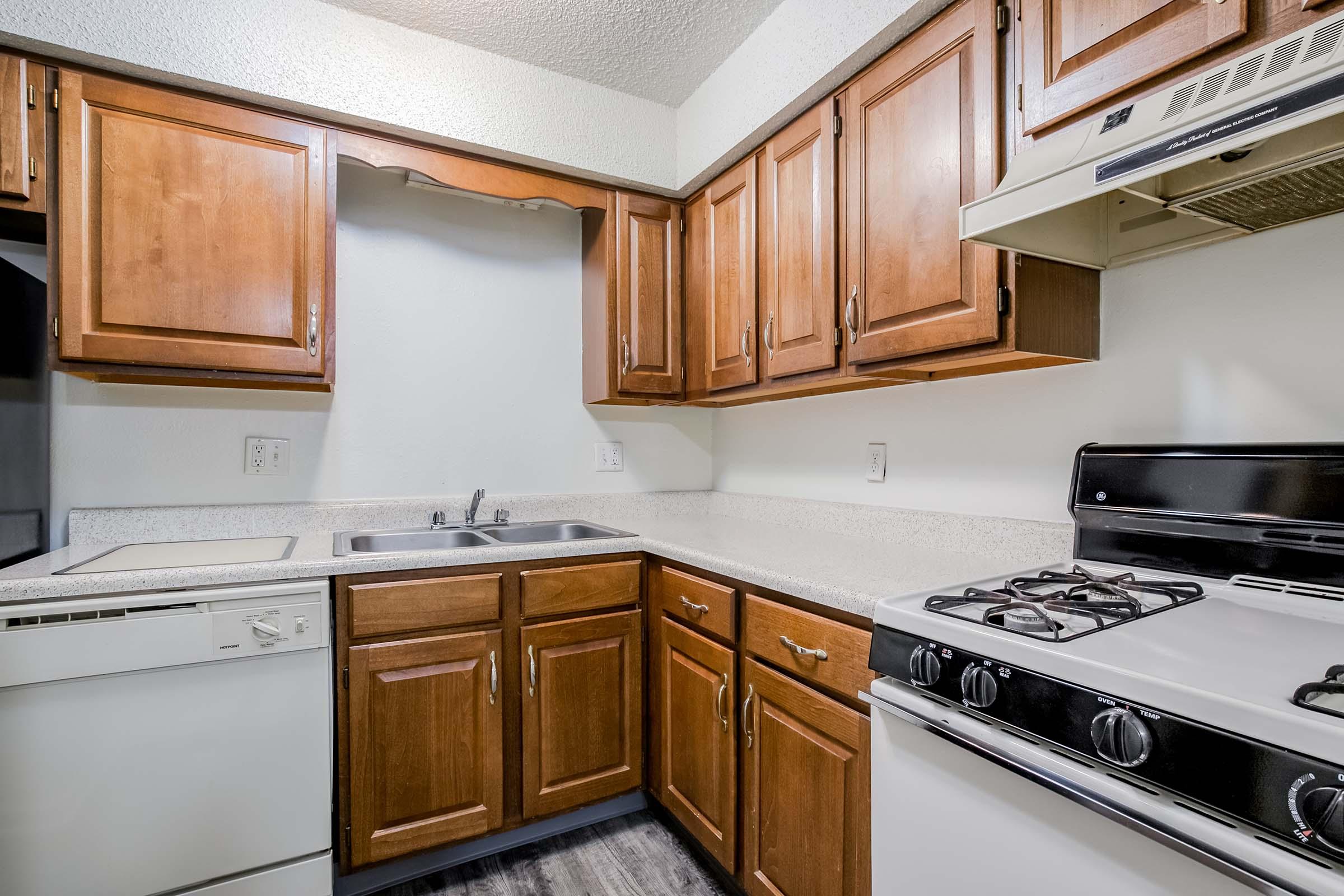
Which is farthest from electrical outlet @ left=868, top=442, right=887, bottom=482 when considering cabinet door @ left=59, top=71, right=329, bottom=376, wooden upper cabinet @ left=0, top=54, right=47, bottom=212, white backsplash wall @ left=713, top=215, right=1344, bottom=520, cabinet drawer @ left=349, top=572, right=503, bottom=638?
wooden upper cabinet @ left=0, top=54, right=47, bottom=212

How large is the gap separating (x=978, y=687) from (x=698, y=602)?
86cm

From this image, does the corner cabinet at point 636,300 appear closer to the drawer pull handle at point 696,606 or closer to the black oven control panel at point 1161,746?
the drawer pull handle at point 696,606

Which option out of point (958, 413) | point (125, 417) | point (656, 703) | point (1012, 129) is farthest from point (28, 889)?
point (1012, 129)

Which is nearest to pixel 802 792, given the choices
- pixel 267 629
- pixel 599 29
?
pixel 267 629

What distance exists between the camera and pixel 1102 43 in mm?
1103

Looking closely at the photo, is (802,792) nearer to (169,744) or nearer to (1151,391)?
(1151,391)

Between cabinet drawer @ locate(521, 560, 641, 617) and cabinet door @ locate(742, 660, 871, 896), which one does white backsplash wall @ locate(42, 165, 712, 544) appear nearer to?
cabinet drawer @ locate(521, 560, 641, 617)

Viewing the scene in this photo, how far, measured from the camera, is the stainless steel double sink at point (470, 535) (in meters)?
2.01

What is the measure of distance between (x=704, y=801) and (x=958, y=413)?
1190 millimetres

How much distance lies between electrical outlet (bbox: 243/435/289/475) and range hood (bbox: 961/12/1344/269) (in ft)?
6.46

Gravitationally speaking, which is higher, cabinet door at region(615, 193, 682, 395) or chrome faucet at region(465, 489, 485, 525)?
cabinet door at region(615, 193, 682, 395)

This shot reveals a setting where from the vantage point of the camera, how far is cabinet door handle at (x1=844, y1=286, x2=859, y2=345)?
160 cm

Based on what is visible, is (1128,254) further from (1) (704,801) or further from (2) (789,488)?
(1) (704,801)

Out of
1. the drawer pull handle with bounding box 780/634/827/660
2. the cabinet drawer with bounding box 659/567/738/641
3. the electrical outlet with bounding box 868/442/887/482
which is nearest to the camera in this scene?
the drawer pull handle with bounding box 780/634/827/660
